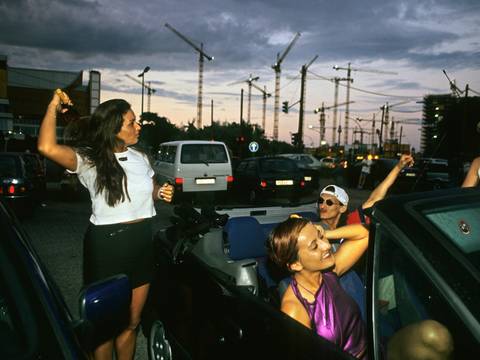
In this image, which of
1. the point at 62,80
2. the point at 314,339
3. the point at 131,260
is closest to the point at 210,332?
the point at 131,260

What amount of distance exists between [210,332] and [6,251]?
1.34m

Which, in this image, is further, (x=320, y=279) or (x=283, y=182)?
(x=283, y=182)

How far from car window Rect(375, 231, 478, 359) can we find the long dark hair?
159 centimetres

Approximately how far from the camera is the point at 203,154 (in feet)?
44.7

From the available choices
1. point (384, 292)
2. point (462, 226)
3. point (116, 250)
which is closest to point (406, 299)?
point (384, 292)

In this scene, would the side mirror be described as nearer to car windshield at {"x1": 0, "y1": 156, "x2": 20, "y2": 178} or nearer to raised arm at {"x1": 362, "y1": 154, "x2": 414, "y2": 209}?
raised arm at {"x1": 362, "y1": 154, "x2": 414, "y2": 209}

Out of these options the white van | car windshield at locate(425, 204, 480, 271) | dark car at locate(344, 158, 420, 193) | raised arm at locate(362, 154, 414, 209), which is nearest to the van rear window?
the white van

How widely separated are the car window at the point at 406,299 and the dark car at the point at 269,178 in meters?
12.3

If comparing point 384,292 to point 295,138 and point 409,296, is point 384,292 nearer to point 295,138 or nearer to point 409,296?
point 409,296

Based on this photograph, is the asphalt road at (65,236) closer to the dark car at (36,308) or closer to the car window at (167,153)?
the car window at (167,153)

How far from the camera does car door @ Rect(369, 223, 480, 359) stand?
4.14ft

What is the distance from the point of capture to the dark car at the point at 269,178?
1418cm

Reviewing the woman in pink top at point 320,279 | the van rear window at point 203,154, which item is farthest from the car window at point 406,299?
the van rear window at point 203,154

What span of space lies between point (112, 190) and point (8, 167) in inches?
318
